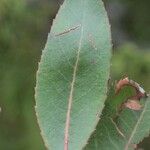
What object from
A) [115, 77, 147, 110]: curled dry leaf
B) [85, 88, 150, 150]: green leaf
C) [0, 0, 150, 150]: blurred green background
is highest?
[115, 77, 147, 110]: curled dry leaf

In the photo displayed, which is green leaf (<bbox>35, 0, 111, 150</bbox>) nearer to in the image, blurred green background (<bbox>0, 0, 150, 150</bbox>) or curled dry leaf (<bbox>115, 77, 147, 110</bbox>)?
curled dry leaf (<bbox>115, 77, 147, 110</bbox>)

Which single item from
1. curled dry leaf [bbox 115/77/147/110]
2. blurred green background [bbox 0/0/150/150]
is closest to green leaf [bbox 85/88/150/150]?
curled dry leaf [bbox 115/77/147/110]

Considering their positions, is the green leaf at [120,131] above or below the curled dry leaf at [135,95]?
below

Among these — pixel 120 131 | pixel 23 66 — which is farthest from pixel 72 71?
pixel 23 66

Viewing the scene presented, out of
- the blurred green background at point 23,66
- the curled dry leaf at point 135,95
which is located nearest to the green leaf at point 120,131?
the curled dry leaf at point 135,95

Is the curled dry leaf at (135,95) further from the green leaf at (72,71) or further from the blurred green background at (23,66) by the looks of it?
the blurred green background at (23,66)

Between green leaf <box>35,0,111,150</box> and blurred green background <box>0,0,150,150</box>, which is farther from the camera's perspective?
blurred green background <box>0,0,150,150</box>

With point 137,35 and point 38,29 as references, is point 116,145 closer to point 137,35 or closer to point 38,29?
point 38,29
